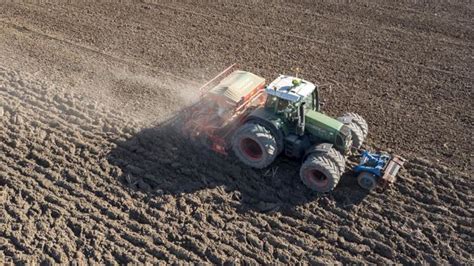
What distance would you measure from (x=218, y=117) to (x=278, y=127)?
153cm

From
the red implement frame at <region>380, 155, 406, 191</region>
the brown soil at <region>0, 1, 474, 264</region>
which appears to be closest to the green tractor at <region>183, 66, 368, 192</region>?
the brown soil at <region>0, 1, 474, 264</region>

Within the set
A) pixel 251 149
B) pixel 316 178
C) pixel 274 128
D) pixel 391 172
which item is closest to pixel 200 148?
pixel 251 149

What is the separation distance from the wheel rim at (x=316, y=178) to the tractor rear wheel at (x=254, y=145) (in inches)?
32.8

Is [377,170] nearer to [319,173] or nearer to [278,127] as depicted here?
[319,173]

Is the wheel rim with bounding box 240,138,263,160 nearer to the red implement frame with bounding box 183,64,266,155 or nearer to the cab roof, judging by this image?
the red implement frame with bounding box 183,64,266,155

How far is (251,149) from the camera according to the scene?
10414 mm

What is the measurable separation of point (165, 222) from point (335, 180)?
360cm

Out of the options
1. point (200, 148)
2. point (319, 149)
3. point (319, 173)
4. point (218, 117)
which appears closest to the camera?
point (319, 149)

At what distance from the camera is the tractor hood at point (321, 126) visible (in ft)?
32.1

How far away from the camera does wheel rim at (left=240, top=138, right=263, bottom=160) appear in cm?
1026

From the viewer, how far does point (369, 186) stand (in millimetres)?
9750

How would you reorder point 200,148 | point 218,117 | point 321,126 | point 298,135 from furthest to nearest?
point 200,148 < point 218,117 < point 298,135 < point 321,126

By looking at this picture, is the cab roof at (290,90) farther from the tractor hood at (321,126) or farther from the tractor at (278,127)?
the tractor hood at (321,126)

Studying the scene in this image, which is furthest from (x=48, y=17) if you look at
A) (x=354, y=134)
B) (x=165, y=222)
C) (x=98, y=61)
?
(x=354, y=134)
